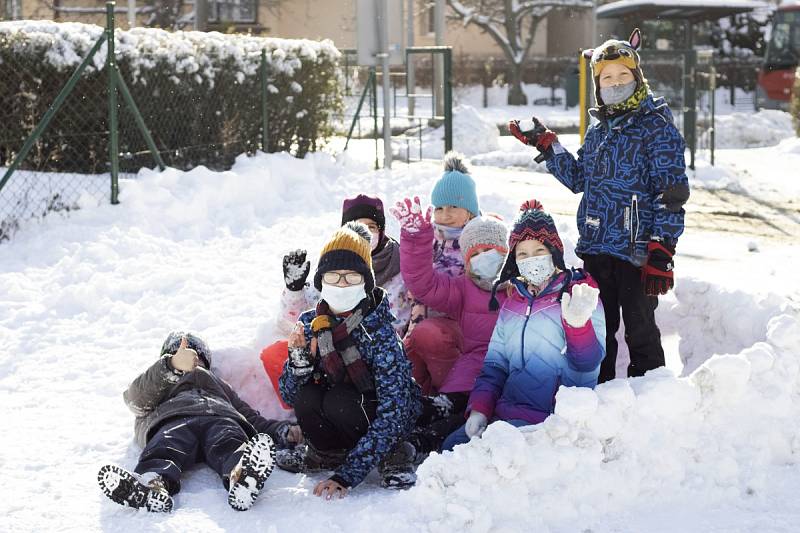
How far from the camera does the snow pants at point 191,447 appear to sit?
439cm

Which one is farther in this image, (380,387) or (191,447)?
(191,447)

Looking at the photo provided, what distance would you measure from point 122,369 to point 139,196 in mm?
3548

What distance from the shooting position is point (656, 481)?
416 centimetres

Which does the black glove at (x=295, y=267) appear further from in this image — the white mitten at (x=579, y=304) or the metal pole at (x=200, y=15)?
the metal pole at (x=200, y=15)

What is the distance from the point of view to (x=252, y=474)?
13.5ft

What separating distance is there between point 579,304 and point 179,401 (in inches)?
74.3

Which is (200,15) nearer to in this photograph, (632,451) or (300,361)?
(300,361)

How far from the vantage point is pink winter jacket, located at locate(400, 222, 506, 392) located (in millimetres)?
4977

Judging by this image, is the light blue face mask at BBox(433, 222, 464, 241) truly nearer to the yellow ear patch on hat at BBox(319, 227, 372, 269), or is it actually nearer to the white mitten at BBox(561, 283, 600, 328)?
the yellow ear patch on hat at BBox(319, 227, 372, 269)

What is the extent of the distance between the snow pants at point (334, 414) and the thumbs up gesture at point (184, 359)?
0.71 metres

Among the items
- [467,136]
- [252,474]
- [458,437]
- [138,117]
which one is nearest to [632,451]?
[458,437]

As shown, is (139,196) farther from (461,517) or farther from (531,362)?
(461,517)

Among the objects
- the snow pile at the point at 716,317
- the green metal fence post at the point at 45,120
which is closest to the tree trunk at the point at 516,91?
the green metal fence post at the point at 45,120

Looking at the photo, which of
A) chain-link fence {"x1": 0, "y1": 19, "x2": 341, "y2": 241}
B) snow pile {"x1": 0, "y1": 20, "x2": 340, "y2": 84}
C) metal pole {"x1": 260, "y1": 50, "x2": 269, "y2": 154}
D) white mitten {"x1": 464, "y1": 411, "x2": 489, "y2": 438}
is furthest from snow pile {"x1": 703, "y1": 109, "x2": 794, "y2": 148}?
white mitten {"x1": 464, "y1": 411, "x2": 489, "y2": 438}
